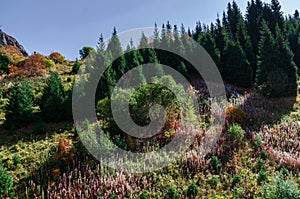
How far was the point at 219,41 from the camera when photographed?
104 feet

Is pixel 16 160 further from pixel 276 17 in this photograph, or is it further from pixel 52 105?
pixel 276 17

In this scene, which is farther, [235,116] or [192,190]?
[235,116]

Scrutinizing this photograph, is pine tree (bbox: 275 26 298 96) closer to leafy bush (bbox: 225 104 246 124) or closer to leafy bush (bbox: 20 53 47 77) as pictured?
leafy bush (bbox: 225 104 246 124)

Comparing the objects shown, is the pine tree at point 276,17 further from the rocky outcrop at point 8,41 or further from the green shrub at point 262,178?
the rocky outcrop at point 8,41

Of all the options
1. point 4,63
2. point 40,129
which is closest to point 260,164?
point 40,129

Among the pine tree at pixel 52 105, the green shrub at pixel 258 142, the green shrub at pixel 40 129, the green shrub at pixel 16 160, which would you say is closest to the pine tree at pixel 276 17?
the green shrub at pixel 258 142

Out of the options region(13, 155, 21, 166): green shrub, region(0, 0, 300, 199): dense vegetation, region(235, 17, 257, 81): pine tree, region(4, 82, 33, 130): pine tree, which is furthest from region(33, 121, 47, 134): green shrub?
region(235, 17, 257, 81): pine tree

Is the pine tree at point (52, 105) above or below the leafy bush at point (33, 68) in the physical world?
below

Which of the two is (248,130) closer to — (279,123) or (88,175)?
(279,123)

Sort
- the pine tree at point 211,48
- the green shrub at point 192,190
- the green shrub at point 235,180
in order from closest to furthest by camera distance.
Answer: the green shrub at point 192,190
the green shrub at point 235,180
the pine tree at point 211,48

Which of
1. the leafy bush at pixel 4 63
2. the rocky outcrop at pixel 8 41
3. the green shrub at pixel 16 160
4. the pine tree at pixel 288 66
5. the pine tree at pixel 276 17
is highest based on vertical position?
the rocky outcrop at pixel 8 41

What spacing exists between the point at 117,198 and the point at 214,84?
16.4m

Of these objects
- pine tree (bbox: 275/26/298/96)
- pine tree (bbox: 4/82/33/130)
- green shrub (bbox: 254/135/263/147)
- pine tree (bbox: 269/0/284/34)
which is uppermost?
pine tree (bbox: 269/0/284/34)

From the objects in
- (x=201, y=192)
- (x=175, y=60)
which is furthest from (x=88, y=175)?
(x=175, y=60)
